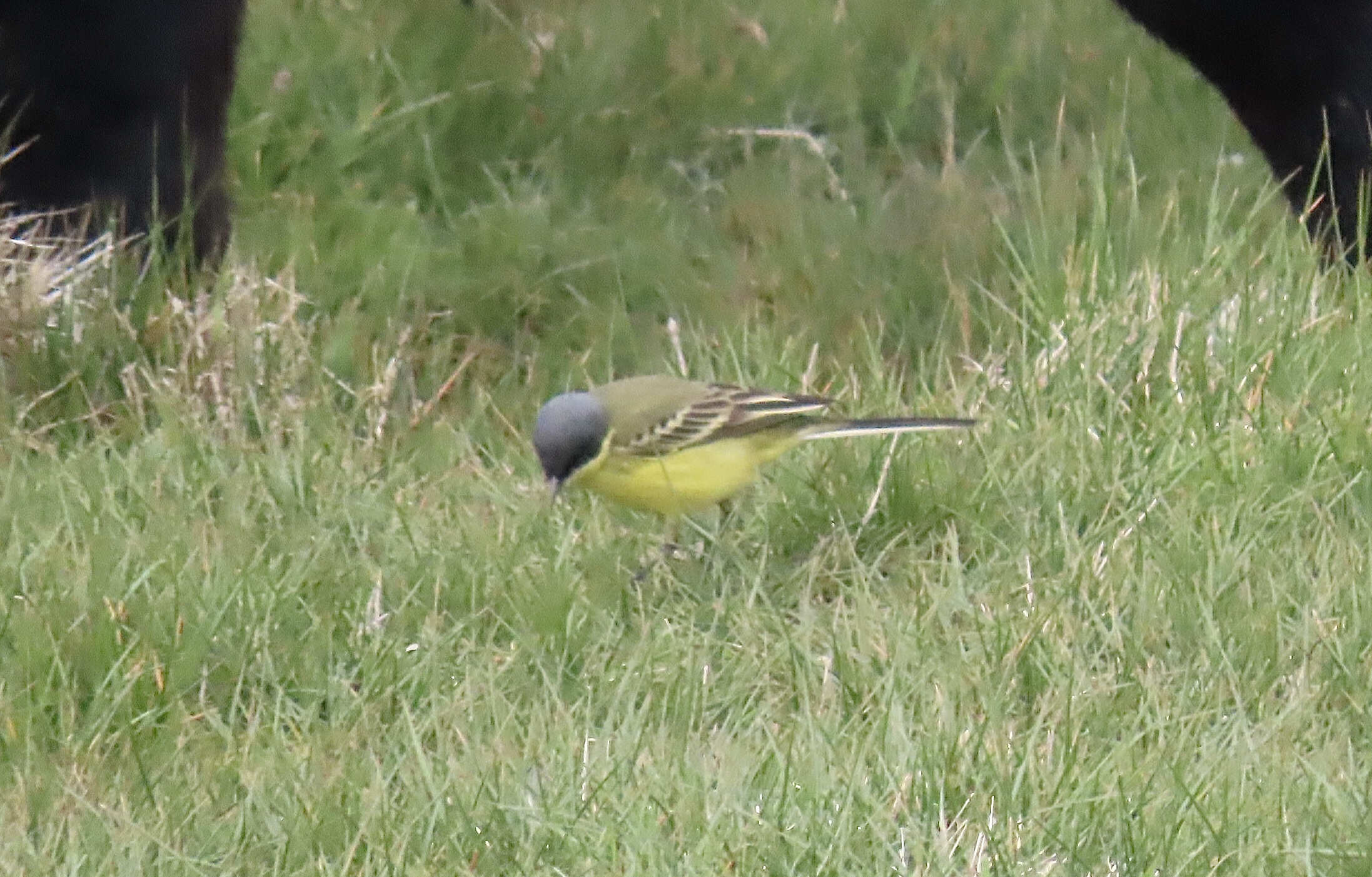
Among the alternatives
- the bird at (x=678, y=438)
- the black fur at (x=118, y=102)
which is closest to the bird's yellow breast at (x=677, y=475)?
the bird at (x=678, y=438)

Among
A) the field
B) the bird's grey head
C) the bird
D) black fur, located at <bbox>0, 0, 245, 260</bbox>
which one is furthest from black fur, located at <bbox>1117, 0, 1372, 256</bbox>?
black fur, located at <bbox>0, 0, 245, 260</bbox>

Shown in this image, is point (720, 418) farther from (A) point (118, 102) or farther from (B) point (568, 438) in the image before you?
A: (A) point (118, 102)

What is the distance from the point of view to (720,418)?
14.6 feet

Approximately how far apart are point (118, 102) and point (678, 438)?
75.5 inches

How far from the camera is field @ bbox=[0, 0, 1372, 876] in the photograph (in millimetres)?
3131

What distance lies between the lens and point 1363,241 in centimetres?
501

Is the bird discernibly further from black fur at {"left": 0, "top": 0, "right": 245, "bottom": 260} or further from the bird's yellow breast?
black fur at {"left": 0, "top": 0, "right": 245, "bottom": 260}

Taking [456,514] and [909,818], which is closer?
[909,818]

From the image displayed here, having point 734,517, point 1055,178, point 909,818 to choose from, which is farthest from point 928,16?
point 909,818

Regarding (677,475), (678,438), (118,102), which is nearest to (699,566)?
(677,475)

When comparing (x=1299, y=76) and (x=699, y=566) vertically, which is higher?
(x=1299, y=76)

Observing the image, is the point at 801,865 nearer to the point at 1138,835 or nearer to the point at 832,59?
the point at 1138,835

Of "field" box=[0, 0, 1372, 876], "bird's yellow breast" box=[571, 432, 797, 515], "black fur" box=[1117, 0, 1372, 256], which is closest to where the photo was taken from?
"field" box=[0, 0, 1372, 876]

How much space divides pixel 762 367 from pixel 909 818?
231 cm
